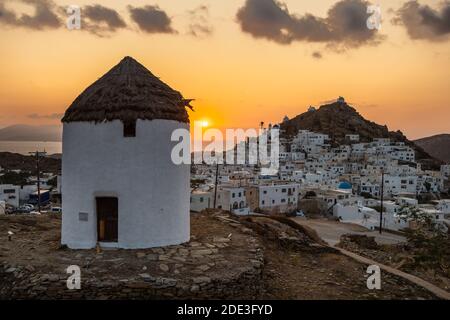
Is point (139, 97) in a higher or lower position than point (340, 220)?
higher

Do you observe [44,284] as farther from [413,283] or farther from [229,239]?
[413,283]

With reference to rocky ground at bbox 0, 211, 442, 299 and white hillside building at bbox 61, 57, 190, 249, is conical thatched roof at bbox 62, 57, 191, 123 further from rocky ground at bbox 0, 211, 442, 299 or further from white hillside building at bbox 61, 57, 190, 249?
rocky ground at bbox 0, 211, 442, 299

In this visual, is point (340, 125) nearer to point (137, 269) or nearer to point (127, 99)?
point (127, 99)

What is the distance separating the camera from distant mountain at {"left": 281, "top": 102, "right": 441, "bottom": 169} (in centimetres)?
11031

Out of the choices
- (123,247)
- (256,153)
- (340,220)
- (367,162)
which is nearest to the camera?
(123,247)

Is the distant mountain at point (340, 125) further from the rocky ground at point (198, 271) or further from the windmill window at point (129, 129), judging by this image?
the windmill window at point (129, 129)

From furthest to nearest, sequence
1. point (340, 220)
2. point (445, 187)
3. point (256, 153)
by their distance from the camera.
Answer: point (256, 153), point (445, 187), point (340, 220)

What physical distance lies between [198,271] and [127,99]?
446cm

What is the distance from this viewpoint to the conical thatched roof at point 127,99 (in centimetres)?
957

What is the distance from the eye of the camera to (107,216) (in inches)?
384

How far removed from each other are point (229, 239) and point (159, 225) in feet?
6.74

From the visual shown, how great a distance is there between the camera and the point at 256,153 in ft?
305
